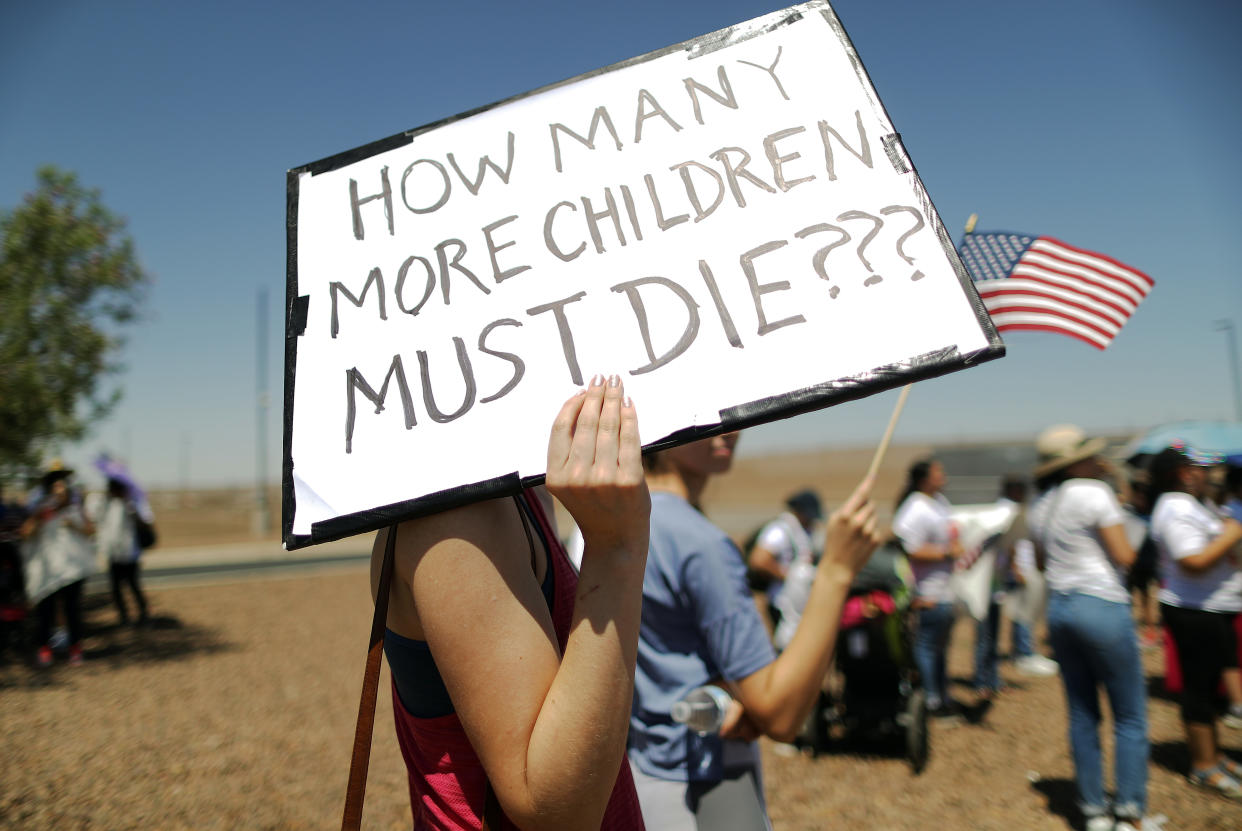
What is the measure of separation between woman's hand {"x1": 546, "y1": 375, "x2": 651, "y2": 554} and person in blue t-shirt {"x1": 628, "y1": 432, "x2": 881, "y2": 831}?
34.9 inches

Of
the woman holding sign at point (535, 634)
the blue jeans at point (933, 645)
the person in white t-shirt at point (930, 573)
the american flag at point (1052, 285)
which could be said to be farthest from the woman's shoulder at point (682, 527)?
the blue jeans at point (933, 645)

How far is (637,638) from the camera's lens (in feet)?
3.40

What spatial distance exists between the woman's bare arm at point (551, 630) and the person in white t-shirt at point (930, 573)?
5840 millimetres

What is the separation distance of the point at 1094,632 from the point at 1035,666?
5.32 metres

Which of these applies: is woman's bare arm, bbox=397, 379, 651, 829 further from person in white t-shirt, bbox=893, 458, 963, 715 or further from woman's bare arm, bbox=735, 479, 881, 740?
person in white t-shirt, bbox=893, 458, 963, 715

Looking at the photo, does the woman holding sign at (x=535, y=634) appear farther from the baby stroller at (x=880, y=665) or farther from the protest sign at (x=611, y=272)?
the baby stroller at (x=880, y=665)

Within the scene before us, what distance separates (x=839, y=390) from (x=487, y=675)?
63cm

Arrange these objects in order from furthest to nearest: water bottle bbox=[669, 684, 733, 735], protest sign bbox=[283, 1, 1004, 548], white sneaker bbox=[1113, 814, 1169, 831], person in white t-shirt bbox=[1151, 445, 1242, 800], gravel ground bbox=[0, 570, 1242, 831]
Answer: gravel ground bbox=[0, 570, 1242, 831] < person in white t-shirt bbox=[1151, 445, 1242, 800] < white sneaker bbox=[1113, 814, 1169, 831] < water bottle bbox=[669, 684, 733, 735] < protest sign bbox=[283, 1, 1004, 548]

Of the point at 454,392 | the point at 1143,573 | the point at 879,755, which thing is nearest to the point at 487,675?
the point at 454,392

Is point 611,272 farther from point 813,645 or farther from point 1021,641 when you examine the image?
point 1021,641

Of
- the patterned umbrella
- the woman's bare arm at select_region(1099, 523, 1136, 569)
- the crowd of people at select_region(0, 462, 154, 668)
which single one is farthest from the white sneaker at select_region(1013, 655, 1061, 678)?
the crowd of people at select_region(0, 462, 154, 668)

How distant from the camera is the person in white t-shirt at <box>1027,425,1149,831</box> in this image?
162 inches

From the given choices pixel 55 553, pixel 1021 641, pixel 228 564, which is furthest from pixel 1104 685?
pixel 228 564

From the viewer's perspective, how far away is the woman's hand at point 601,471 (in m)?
1.05
